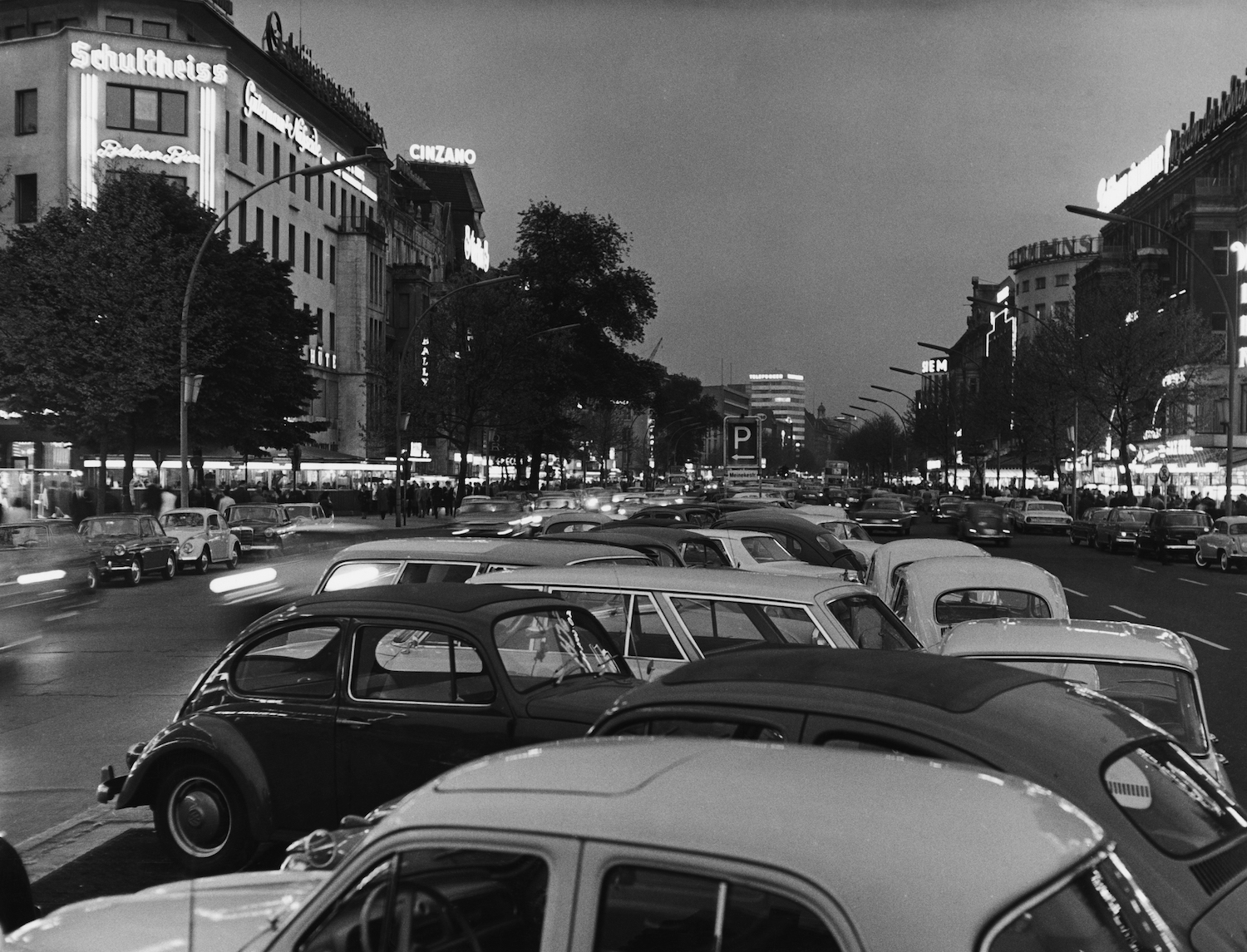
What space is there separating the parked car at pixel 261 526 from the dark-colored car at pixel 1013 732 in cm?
3031

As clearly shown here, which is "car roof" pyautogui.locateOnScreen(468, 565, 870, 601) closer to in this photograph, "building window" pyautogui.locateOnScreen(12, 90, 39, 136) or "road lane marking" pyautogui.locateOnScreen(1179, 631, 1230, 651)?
"road lane marking" pyautogui.locateOnScreen(1179, 631, 1230, 651)

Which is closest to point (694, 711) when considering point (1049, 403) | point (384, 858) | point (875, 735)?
point (875, 735)

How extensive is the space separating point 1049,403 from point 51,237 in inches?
2047

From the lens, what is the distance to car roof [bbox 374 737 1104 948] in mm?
2330

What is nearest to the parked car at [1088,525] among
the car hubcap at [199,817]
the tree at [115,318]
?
the tree at [115,318]

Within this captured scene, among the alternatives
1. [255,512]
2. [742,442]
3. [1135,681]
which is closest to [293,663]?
[1135,681]

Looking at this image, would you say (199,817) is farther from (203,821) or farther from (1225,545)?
(1225,545)

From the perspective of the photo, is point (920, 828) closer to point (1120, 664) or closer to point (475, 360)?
point (1120, 664)

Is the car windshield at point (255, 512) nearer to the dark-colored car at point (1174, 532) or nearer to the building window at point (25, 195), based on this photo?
the dark-colored car at point (1174, 532)

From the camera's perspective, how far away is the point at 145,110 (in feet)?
205

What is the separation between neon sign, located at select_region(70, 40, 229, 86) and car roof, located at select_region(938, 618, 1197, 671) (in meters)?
62.0

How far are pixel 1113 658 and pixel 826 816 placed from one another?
461 cm

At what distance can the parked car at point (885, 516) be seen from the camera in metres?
46.2

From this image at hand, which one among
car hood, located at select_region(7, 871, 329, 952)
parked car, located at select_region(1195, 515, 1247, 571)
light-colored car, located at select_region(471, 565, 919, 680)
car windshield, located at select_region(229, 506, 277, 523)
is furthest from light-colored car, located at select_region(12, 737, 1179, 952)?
car windshield, located at select_region(229, 506, 277, 523)
